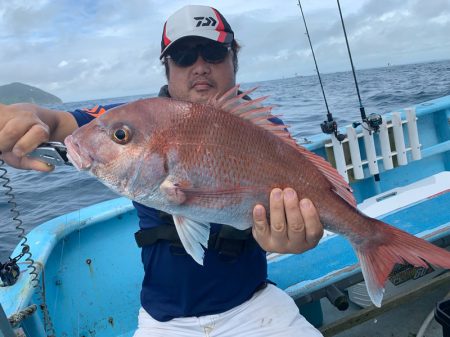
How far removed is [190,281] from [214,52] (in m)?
1.54

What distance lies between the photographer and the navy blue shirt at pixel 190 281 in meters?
2.38

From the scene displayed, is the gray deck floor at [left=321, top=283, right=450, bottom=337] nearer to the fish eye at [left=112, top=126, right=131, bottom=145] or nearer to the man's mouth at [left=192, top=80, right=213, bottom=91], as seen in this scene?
the man's mouth at [left=192, top=80, right=213, bottom=91]

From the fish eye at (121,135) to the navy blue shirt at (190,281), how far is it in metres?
0.86

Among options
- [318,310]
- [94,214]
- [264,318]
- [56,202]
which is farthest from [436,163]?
[56,202]

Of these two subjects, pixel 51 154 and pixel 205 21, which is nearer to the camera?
pixel 51 154

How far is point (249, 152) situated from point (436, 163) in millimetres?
4599

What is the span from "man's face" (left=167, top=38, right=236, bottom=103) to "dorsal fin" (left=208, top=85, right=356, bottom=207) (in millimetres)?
820

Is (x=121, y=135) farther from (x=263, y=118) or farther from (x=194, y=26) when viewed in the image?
(x=194, y=26)

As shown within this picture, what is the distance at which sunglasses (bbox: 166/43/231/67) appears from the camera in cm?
259

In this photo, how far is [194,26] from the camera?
2543 mm

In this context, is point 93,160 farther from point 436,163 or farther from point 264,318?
point 436,163

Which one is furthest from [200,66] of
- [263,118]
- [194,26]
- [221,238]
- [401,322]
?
[401,322]

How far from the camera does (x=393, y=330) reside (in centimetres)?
343

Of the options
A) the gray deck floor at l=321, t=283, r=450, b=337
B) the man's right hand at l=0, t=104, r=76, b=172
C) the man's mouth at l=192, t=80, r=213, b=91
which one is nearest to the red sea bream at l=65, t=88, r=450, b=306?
the man's right hand at l=0, t=104, r=76, b=172
